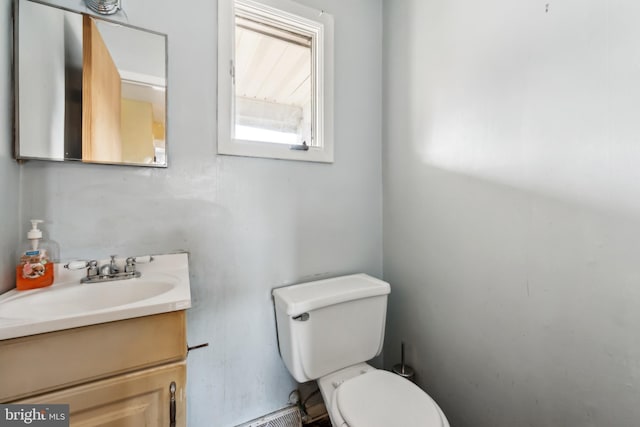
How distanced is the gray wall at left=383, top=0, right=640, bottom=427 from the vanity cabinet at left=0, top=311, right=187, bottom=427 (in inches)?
42.6

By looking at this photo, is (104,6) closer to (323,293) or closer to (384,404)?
(323,293)

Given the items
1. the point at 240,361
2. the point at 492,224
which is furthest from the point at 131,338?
the point at 492,224

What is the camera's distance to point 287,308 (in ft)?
3.52

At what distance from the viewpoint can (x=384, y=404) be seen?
3.02 feet

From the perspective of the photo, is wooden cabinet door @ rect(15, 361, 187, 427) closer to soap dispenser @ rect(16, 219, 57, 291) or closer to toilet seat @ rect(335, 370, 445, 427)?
soap dispenser @ rect(16, 219, 57, 291)

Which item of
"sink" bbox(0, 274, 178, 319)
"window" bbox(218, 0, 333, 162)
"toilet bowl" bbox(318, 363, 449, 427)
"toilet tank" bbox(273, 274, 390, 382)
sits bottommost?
"toilet bowl" bbox(318, 363, 449, 427)

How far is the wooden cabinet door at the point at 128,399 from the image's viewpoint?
612mm

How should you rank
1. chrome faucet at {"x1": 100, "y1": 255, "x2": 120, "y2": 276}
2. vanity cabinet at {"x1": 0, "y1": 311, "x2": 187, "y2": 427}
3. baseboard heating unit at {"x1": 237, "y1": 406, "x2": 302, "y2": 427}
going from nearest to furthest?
vanity cabinet at {"x1": 0, "y1": 311, "x2": 187, "y2": 427} → chrome faucet at {"x1": 100, "y1": 255, "x2": 120, "y2": 276} → baseboard heating unit at {"x1": 237, "y1": 406, "x2": 302, "y2": 427}

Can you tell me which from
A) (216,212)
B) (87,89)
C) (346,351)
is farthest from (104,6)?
(346,351)

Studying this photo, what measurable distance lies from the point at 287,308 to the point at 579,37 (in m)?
1.34

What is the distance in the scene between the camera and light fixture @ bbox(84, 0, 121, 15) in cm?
96

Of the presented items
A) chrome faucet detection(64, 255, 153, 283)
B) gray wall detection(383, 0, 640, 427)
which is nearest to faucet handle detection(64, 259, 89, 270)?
chrome faucet detection(64, 255, 153, 283)

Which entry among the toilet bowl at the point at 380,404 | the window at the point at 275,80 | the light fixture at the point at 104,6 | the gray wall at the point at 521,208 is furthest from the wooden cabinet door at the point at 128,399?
the light fixture at the point at 104,6

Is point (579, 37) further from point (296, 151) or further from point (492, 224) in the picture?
point (296, 151)
